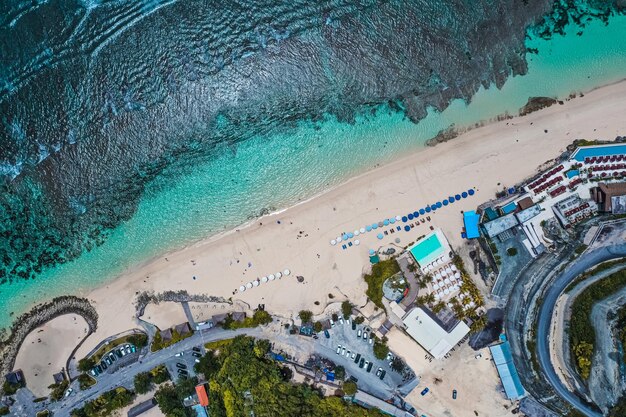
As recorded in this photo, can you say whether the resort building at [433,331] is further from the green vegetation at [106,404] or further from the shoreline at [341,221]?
the green vegetation at [106,404]

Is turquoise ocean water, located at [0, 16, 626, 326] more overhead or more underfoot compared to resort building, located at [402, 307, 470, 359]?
more overhead

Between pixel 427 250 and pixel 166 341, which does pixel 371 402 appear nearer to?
pixel 427 250

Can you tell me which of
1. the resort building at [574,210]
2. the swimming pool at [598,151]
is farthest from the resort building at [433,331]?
the swimming pool at [598,151]

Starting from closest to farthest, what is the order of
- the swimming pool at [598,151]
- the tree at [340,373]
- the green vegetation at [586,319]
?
the green vegetation at [586,319], the swimming pool at [598,151], the tree at [340,373]

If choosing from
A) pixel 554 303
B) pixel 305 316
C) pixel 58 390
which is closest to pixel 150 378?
pixel 58 390

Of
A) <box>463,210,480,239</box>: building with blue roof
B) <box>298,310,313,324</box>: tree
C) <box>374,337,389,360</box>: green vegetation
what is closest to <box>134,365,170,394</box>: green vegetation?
<box>298,310,313,324</box>: tree

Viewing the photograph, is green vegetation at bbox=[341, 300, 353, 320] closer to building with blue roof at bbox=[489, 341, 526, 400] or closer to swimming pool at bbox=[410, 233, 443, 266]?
swimming pool at bbox=[410, 233, 443, 266]

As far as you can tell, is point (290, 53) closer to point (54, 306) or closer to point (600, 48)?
point (600, 48)
